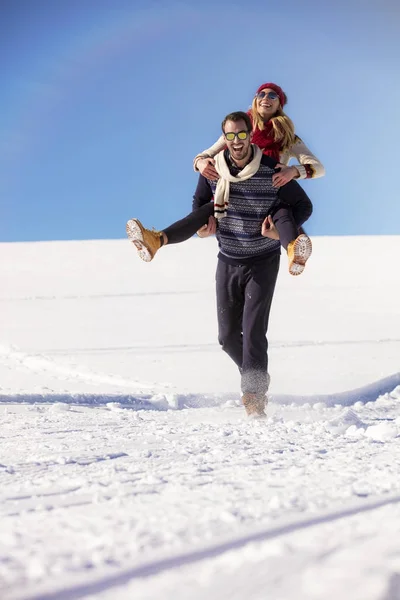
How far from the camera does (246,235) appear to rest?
400 cm

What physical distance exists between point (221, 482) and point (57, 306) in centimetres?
842

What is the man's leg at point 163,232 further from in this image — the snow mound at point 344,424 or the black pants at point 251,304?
the snow mound at point 344,424

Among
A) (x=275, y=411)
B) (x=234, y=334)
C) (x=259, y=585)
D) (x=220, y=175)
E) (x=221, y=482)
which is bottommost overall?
(x=259, y=585)

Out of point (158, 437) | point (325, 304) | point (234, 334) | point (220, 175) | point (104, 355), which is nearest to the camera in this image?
point (158, 437)

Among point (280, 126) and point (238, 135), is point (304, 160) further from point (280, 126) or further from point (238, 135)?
point (238, 135)

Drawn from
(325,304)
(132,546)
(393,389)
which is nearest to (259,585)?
(132,546)

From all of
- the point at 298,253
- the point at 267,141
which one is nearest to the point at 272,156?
the point at 267,141

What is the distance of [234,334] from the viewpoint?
4293mm

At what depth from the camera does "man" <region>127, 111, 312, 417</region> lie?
3.75 metres

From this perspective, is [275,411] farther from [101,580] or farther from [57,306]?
[57,306]

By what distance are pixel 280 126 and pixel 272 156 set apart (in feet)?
0.59

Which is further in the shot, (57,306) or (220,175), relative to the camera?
(57,306)

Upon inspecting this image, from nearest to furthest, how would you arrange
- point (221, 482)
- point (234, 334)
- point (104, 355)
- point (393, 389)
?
point (221, 482)
point (234, 334)
point (393, 389)
point (104, 355)

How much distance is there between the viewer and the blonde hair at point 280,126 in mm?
3943
